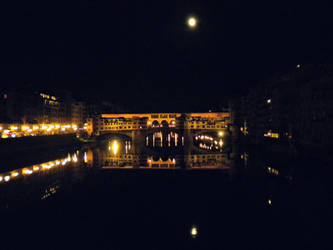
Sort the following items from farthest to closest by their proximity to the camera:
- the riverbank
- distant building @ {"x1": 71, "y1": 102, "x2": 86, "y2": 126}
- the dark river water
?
distant building @ {"x1": 71, "y1": 102, "x2": 86, "y2": 126} → the riverbank → the dark river water

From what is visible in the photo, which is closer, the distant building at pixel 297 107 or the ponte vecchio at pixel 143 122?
the distant building at pixel 297 107

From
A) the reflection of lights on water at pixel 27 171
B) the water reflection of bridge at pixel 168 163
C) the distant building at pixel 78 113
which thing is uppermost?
the distant building at pixel 78 113

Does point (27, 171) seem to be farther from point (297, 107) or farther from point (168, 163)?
point (297, 107)

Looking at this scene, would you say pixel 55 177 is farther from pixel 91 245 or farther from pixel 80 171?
pixel 91 245

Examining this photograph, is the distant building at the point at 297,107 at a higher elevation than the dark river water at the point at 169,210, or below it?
higher

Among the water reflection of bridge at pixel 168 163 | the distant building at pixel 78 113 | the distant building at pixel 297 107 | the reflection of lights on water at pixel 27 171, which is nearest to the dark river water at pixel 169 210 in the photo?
the reflection of lights on water at pixel 27 171

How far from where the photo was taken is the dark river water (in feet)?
35.7

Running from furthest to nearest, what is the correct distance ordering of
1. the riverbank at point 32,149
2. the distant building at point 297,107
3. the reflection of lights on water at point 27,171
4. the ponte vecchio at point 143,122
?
the ponte vecchio at point 143,122, the riverbank at point 32,149, the distant building at point 297,107, the reflection of lights on water at point 27,171

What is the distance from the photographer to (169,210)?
14688mm

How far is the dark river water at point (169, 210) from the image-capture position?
1089 centimetres

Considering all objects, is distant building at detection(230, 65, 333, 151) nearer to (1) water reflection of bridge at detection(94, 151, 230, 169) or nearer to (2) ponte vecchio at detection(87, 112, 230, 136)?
(1) water reflection of bridge at detection(94, 151, 230, 169)

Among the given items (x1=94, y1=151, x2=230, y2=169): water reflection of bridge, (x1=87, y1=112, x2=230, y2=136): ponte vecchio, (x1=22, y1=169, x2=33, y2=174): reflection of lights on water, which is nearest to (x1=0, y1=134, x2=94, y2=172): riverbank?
(x1=22, y1=169, x2=33, y2=174): reflection of lights on water

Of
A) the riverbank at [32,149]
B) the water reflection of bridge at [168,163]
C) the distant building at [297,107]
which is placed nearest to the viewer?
the distant building at [297,107]

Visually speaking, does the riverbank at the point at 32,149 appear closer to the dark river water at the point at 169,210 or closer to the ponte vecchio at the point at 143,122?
the dark river water at the point at 169,210
